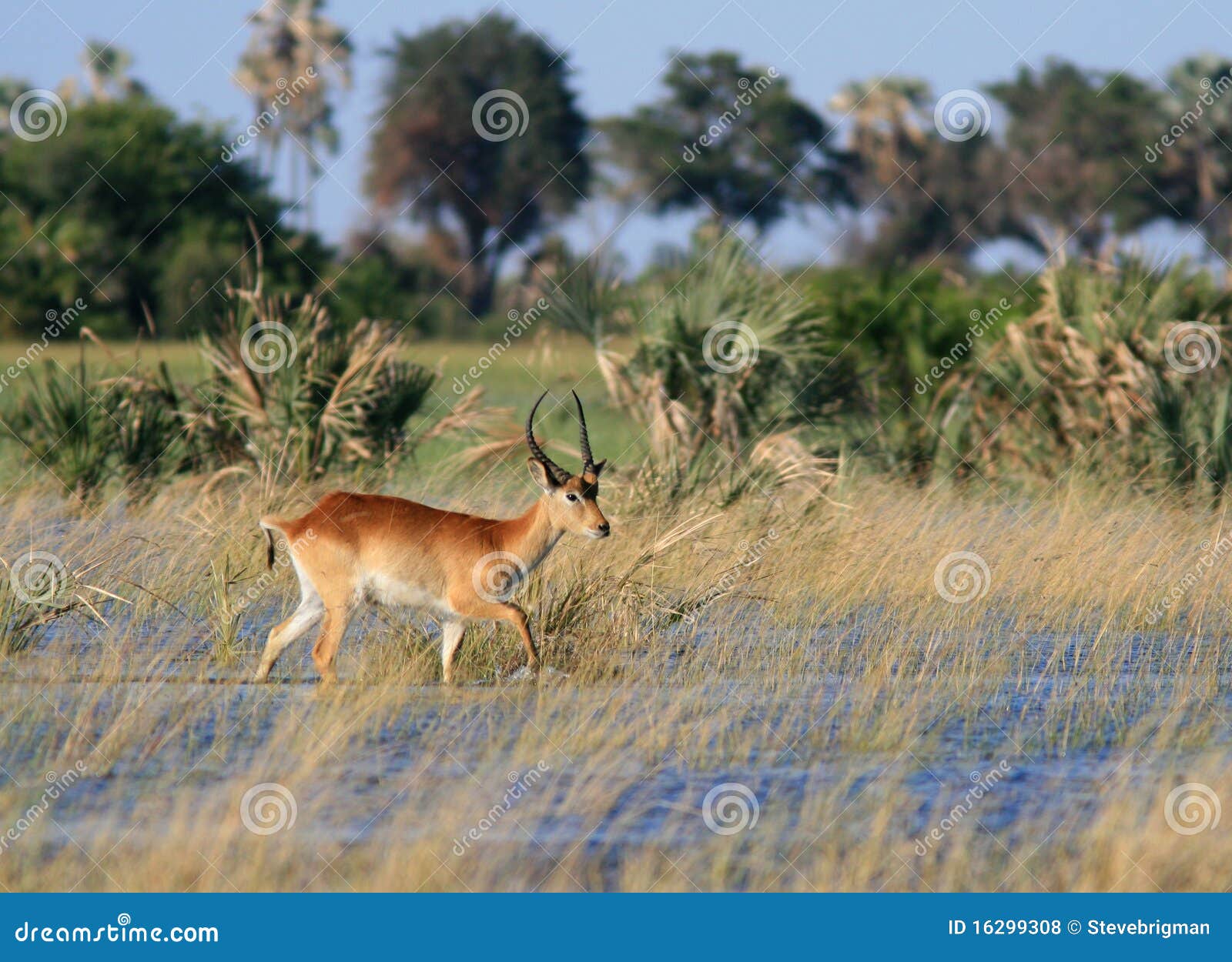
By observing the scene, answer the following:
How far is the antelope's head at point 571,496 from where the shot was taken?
30.3 ft

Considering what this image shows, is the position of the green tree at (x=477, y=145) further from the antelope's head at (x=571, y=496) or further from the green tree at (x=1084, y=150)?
the antelope's head at (x=571, y=496)

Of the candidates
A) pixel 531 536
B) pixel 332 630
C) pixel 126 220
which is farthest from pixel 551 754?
pixel 126 220

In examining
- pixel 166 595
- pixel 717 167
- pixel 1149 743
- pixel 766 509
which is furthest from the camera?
pixel 717 167

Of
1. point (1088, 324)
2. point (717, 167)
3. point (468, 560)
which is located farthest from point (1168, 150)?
point (468, 560)

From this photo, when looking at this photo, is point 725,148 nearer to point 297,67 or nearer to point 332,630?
point 297,67

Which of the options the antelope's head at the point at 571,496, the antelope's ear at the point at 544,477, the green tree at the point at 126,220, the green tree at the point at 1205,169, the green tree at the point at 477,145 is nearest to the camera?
the antelope's head at the point at 571,496

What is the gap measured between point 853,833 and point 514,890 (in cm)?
140

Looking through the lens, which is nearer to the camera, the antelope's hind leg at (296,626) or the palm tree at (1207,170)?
the antelope's hind leg at (296,626)

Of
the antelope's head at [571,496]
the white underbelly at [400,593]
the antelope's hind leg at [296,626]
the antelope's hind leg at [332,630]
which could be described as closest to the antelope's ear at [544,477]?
the antelope's head at [571,496]

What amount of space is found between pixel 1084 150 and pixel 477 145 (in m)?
21.5

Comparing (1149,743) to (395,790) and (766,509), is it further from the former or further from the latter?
(766,509)

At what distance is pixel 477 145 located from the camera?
63.4 meters

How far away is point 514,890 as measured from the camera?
19.9 feet

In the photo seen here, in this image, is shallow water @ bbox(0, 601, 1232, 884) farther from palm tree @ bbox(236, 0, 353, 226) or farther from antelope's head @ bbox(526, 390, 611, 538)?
palm tree @ bbox(236, 0, 353, 226)
